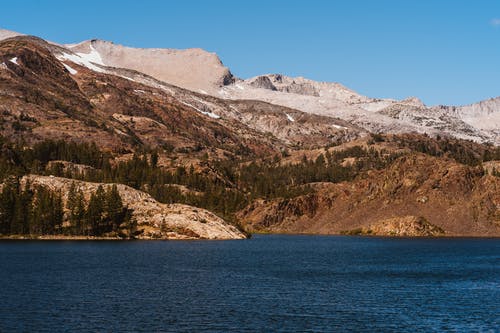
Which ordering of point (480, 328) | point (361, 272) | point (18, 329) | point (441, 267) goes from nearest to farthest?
point (18, 329)
point (480, 328)
point (361, 272)
point (441, 267)

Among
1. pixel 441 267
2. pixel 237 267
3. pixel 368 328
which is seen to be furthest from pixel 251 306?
pixel 441 267

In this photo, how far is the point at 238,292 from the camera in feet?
316

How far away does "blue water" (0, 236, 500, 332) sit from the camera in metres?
72.8

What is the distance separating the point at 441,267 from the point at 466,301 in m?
52.8

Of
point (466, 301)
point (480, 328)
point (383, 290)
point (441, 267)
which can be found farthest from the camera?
point (441, 267)

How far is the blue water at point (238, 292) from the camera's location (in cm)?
7275

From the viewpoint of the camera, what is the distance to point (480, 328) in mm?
71625

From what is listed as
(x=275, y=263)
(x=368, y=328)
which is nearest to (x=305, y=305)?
(x=368, y=328)

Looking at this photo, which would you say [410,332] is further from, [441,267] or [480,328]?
[441,267]

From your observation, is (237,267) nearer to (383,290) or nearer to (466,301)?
(383,290)

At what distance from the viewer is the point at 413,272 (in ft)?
429

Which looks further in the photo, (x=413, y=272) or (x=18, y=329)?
(x=413, y=272)

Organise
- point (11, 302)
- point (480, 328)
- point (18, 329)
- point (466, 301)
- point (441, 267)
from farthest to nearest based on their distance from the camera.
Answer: point (441, 267) < point (466, 301) < point (11, 302) < point (480, 328) < point (18, 329)

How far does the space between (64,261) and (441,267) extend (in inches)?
3153
